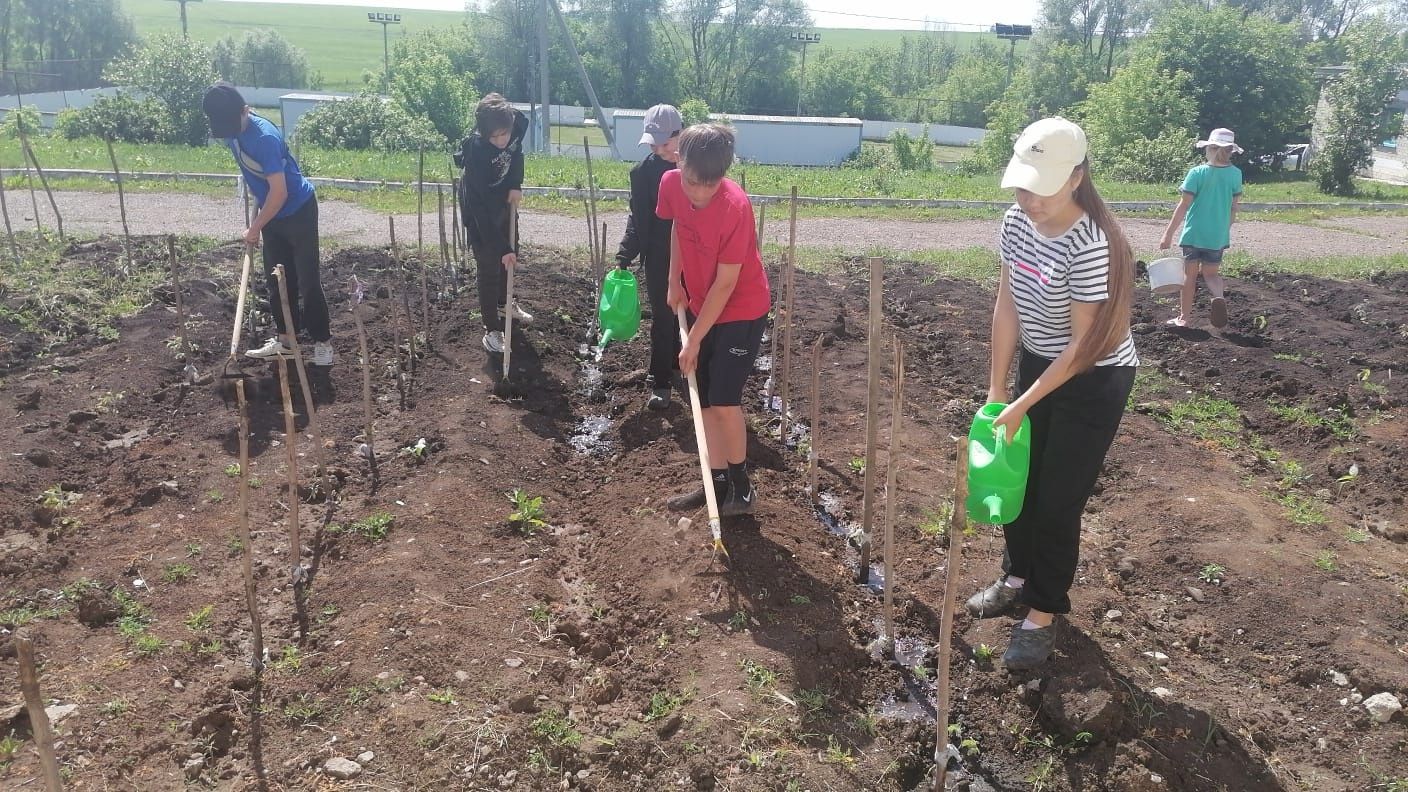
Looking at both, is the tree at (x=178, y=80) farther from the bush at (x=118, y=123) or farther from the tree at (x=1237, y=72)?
the tree at (x=1237, y=72)

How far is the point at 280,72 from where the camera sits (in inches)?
2018

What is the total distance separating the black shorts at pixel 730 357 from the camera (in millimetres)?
3939

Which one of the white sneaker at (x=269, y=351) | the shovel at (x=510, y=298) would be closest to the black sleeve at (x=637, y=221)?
the shovel at (x=510, y=298)

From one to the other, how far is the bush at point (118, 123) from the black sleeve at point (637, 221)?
2123 centimetres

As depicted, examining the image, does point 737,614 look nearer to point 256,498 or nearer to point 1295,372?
point 256,498

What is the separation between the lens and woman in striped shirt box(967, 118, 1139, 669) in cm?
281

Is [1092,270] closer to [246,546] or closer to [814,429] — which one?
[814,429]

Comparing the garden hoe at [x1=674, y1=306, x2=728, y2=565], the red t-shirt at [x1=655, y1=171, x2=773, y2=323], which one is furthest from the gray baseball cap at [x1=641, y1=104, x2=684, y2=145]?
the garden hoe at [x1=674, y1=306, x2=728, y2=565]

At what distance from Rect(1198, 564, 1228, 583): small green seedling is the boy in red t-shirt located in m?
1.99

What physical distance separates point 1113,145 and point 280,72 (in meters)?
44.3

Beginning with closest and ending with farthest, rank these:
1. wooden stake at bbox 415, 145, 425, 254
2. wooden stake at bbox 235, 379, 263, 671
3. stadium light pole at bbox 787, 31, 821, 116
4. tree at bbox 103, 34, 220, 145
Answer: wooden stake at bbox 235, 379, 263, 671
wooden stake at bbox 415, 145, 425, 254
tree at bbox 103, 34, 220, 145
stadium light pole at bbox 787, 31, 821, 116

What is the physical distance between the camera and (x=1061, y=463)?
315 cm

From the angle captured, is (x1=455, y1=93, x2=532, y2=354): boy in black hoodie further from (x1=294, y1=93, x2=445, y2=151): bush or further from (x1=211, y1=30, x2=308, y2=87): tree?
(x1=211, y1=30, x2=308, y2=87): tree

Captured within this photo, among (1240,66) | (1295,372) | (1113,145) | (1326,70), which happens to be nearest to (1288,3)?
(1326,70)
